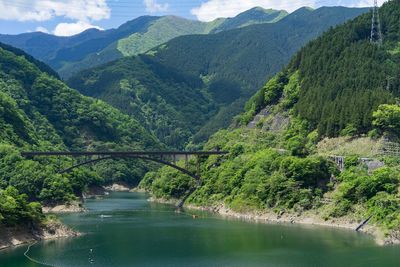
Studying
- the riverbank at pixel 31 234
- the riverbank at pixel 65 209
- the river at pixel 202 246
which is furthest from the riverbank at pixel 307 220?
the riverbank at pixel 31 234

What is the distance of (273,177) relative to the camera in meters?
98.6

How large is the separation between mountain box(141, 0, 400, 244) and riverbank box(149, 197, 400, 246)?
209 mm

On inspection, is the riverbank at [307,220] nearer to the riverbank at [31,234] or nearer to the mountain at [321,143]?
the mountain at [321,143]

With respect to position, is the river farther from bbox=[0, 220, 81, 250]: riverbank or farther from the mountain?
the mountain

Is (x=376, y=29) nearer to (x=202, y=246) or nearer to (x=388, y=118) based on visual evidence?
(x=388, y=118)

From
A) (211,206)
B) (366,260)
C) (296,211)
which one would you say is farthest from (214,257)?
(211,206)

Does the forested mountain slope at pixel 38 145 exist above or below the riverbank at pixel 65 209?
above

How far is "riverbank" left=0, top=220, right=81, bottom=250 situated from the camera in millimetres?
68500

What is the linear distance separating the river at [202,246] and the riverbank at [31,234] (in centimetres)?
173

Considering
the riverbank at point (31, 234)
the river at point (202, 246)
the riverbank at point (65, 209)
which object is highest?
the riverbank at point (31, 234)

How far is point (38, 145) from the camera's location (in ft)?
491

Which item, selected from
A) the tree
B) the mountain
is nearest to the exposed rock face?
the mountain

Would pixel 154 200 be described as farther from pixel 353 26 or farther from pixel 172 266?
pixel 172 266

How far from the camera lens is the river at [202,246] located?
6191 centimetres
